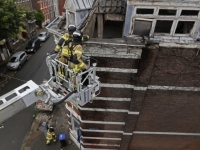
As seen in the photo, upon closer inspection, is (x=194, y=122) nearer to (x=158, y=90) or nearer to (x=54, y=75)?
(x=158, y=90)

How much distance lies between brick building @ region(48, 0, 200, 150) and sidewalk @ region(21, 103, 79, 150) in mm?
4012

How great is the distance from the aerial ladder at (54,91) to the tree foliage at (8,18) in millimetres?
13179

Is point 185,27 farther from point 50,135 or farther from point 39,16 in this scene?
point 39,16

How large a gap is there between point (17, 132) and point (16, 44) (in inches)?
722

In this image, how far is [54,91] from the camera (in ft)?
18.9

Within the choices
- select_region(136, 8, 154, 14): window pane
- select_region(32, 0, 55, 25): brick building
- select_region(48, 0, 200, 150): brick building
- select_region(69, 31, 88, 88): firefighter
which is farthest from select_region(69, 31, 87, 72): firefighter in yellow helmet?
select_region(32, 0, 55, 25): brick building

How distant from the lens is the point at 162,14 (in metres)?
6.62

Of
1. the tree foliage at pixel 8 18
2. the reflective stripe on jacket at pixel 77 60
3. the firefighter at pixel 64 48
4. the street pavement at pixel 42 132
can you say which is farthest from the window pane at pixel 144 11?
the tree foliage at pixel 8 18

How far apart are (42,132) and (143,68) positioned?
1094cm

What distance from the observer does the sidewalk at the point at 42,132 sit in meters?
13.4

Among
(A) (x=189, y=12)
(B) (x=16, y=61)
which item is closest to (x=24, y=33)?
(B) (x=16, y=61)

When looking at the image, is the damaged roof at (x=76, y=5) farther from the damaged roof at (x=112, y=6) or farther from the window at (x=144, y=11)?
the window at (x=144, y=11)

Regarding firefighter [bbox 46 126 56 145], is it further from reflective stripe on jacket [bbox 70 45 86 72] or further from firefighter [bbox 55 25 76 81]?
reflective stripe on jacket [bbox 70 45 86 72]

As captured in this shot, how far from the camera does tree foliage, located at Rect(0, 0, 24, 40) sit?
16172mm
